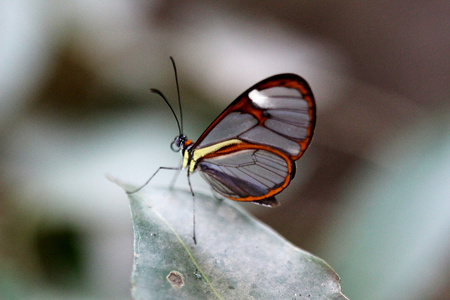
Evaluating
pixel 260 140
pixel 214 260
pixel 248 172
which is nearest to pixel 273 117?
pixel 260 140

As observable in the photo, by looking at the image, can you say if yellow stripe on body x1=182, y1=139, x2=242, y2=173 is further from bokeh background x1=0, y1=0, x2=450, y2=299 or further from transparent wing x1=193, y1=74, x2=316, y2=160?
bokeh background x1=0, y1=0, x2=450, y2=299

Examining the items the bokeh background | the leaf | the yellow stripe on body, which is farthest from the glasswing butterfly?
the bokeh background

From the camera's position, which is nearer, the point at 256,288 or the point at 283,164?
the point at 256,288

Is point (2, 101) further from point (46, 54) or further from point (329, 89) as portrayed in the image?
point (329, 89)

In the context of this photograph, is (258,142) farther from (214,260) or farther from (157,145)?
(157,145)

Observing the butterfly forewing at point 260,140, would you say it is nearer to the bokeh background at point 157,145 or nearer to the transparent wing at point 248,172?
the transparent wing at point 248,172

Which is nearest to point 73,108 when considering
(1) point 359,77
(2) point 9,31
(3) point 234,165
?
(2) point 9,31
